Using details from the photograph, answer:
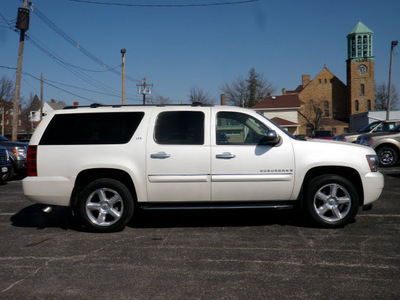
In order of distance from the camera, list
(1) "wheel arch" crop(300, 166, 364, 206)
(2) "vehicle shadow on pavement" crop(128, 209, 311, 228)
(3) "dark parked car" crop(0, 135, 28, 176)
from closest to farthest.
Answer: (1) "wheel arch" crop(300, 166, 364, 206) → (2) "vehicle shadow on pavement" crop(128, 209, 311, 228) → (3) "dark parked car" crop(0, 135, 28, 176)

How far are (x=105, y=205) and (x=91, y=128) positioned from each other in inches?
45.1

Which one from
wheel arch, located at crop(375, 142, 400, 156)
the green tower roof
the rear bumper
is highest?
the green tower roof

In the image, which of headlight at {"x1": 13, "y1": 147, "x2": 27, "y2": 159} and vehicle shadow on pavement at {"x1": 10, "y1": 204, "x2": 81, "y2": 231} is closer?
vehicle shadow on pavement at {"x1": 10, "y1": 204, "x2": 81, "y2": 231}

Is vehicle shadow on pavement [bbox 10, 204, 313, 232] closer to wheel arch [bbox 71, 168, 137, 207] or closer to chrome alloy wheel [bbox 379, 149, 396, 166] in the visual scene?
wheel arch [bbox 71, 168, 137, 207]

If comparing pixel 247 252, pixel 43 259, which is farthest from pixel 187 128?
pixel 43 259

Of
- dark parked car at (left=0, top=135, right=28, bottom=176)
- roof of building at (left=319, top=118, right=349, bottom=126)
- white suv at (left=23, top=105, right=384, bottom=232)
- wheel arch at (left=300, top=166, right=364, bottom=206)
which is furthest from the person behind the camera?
roof of building at (left=319, top=118, right=349, bottom=126)

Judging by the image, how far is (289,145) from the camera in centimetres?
560

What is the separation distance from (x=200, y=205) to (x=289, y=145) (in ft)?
5.07

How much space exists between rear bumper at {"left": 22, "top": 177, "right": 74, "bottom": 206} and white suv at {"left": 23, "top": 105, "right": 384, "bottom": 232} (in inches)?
0.6

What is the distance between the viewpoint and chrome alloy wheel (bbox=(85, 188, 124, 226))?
5617mm

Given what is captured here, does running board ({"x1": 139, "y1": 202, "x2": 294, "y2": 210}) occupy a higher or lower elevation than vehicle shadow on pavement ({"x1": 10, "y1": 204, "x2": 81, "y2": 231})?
higher

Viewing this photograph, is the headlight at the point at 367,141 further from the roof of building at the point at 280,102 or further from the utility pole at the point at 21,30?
the roof of building at the point at 280,102

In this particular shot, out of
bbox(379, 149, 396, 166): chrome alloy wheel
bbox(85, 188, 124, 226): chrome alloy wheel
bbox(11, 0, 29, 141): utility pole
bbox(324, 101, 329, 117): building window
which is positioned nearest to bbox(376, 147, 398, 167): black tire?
bbox(379, 149, 396, 166): chrome alloy wheel

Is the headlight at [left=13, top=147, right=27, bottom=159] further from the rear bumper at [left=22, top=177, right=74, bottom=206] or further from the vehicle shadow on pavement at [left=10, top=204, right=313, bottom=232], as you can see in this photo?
the rear bumper at [left=22, top=177, right=74, bottom=206]
